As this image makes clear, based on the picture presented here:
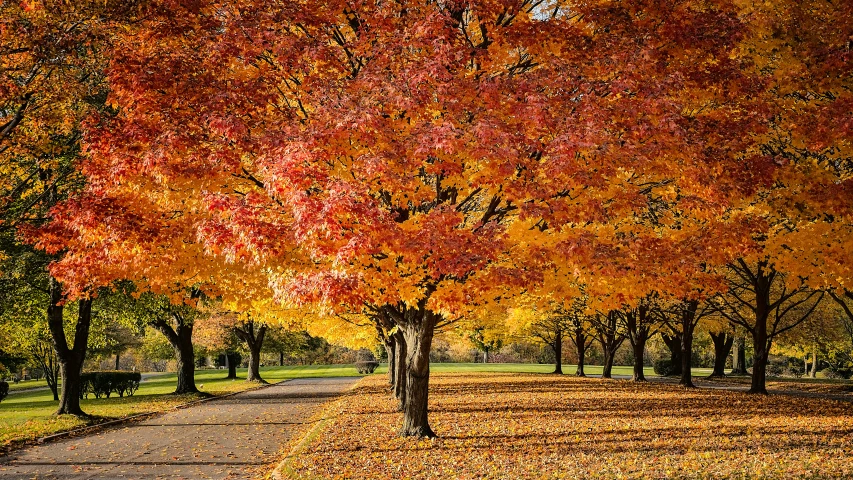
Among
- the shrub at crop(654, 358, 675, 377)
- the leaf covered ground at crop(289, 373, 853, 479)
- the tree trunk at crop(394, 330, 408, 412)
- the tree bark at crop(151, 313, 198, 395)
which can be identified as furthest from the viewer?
the shrub at crop(654, 358, 675, 377)

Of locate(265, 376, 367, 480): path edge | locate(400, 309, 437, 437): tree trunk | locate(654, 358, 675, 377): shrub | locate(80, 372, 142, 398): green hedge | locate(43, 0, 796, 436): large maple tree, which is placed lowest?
locate(654, 358, 675, 377): shrub

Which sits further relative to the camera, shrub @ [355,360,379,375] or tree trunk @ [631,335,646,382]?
shrub @ [355,360,379,375]

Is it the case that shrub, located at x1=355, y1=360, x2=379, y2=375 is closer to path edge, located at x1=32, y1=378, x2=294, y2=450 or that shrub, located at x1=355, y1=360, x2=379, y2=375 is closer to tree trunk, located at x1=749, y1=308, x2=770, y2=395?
path edge, located at x1=32, y1=378, x2=294, y2=450

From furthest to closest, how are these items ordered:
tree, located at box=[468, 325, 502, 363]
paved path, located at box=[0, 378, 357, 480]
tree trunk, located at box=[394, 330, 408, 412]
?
1. tree, located at box=[468, 325, 502, 363]
2. tree trunk, located at box=[394, 330, 408, 412]
3. paved path, located at box=[0, 378, 357, 480]

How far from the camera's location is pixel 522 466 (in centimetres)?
1070

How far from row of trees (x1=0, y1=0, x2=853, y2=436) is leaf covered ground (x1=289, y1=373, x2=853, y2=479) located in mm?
3024

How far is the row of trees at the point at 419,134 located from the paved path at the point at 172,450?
3517 millimetres

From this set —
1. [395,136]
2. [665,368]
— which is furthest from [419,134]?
[665,368]

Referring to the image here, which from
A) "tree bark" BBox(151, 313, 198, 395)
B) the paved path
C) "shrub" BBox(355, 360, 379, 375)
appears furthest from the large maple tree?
"shrub" BBox(355, 360, 379, 375)

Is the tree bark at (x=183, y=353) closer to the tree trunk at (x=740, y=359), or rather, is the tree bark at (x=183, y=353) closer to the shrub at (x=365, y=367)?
the shrub at (x=365, y=367)

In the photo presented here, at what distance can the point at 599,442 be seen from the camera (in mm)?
12969

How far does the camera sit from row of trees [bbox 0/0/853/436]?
883 cm

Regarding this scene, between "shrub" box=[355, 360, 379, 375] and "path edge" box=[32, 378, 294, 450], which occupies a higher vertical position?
"path edge" box=[32, 378, 294, 450]

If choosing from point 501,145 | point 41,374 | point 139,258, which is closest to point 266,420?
point 139,258
